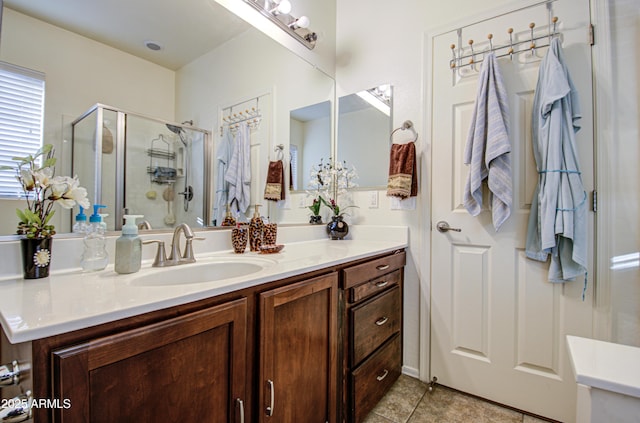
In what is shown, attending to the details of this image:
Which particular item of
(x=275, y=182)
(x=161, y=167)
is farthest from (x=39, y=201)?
(x=275, y=182)

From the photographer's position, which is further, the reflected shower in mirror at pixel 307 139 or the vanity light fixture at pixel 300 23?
the reflected shower in mirror at pixel 307 139

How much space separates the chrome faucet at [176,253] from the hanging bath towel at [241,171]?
0.38 m

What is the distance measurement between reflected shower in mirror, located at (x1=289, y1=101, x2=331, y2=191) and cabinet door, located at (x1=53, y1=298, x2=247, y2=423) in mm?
1308

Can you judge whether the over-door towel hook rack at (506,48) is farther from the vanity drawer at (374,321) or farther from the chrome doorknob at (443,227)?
the vanity drawer at (374,321)

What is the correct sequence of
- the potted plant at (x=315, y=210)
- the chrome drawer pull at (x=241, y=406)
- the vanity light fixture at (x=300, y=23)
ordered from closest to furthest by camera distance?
the chrome drawer pull at (x=241, y=406)
the vanity light fixture at (x=300, y=23)
the potted plant at (x=315, y=210)

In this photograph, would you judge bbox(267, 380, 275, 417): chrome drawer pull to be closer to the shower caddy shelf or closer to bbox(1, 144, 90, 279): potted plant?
bbox(1, 144, 90, 279): potted plant

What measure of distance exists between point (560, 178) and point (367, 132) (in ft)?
3.80

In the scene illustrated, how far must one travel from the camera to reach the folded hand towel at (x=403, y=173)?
1.76 m

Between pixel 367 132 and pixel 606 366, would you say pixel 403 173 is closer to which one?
pixel 367 132

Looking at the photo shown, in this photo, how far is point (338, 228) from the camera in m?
2.01

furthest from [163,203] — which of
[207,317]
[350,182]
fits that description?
[350,182]

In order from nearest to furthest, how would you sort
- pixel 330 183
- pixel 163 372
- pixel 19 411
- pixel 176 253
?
pixel 19 411
pixel 163 372
pixel 176 253
pixel 330 183

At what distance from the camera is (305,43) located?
6.47 ft

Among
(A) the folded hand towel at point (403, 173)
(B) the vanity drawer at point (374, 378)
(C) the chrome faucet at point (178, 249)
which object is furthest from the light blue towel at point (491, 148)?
(C) the chrome faucet at point (178, 249)
